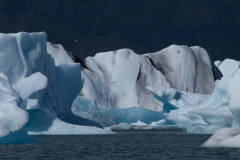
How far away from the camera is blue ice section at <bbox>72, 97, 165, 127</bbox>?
119 feet

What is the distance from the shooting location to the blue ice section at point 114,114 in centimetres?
3628

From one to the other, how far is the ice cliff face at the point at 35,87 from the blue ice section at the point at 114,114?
6.59m

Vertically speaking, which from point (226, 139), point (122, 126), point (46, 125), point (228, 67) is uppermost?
point (228, 67)

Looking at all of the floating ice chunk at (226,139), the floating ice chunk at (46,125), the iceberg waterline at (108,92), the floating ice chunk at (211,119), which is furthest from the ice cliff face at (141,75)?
the floating ice chunk at (226,139)

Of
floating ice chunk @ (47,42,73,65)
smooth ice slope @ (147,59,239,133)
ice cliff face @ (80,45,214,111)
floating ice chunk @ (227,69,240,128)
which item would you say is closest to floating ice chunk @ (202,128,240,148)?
floating ice chunk @ (227,69,240,128)

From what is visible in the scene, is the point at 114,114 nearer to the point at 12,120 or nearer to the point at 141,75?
the point at 141,75

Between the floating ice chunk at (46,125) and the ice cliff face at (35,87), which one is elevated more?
the ice cliff face at (35,87)

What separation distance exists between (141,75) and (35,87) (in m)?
20.7

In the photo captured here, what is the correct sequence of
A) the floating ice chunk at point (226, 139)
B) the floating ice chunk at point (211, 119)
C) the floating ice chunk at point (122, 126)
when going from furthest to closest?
1. the floating ice chunk at point (122, 126)
2. the floating ice chunk at point (211, 119)
3. the floating ice chunk at point (226, 139)

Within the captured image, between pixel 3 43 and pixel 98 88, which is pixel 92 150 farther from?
pixel 98 88

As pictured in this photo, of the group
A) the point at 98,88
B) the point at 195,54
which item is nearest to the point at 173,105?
the point at 98,88

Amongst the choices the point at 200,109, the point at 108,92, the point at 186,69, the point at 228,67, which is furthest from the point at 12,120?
the point at 228,67

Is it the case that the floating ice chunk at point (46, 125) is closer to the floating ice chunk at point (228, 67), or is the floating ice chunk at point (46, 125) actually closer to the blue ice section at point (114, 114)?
the blue ice section at point (114, 114)

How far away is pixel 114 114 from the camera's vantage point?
38.8m
